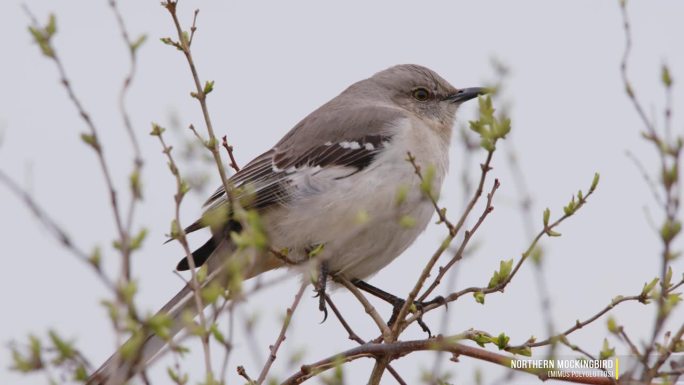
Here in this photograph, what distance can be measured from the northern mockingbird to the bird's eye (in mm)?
255

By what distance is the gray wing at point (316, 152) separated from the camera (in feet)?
18.1

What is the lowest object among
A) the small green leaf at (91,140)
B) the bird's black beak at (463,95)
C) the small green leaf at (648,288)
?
the small green leaf at (648,288)

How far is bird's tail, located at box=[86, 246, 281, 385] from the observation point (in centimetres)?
228

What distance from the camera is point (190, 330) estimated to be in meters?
2.14

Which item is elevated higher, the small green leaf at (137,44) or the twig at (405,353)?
the small green leaf at (137,44)

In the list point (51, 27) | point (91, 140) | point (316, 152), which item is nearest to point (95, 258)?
point (91, 140)

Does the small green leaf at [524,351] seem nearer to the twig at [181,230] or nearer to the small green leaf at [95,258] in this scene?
the twig at [181,230]

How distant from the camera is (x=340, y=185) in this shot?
535 cm

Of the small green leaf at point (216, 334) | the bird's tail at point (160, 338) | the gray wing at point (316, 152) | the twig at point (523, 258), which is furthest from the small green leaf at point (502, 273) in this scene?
the gray wing at point (316, 152)

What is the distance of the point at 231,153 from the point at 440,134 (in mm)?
2114

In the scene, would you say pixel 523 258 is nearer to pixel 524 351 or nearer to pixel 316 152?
pixel 524 351

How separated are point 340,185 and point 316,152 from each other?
45 cm

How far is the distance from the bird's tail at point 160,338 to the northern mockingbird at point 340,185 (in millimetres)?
22

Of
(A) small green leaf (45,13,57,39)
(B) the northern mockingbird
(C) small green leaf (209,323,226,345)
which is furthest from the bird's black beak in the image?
(C) small green leaf (209,323,226,345)
